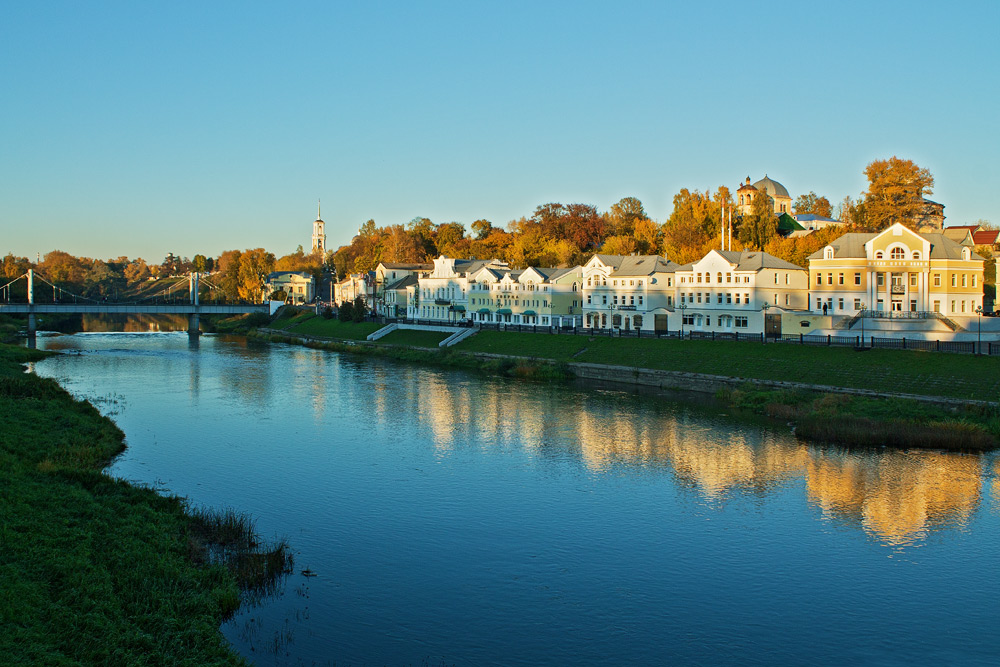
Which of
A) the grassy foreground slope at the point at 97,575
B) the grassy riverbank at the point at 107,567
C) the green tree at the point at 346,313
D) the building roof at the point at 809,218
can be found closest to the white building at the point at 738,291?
the green tree at the point at 346,313

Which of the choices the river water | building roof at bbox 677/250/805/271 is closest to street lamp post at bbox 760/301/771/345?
building roof at bbox 677/250/805/271

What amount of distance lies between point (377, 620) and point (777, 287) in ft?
147

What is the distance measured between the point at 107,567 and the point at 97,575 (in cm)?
76

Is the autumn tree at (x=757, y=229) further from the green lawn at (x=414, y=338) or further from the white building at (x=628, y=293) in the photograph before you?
the green lawn at (x=414, y=338)

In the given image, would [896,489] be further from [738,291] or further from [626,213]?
[626,213]

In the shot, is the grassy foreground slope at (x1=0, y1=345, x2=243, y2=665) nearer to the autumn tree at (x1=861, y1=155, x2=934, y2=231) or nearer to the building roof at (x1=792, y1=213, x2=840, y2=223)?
the autumn tree at (x1=861, y1=155, x2=934, y2=231)

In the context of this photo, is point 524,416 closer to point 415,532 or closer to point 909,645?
point 415,532

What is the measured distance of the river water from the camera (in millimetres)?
14297

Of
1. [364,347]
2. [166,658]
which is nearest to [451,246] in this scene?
[364,347]

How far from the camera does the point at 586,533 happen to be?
Result: 64.7 feet

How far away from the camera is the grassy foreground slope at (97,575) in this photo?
11922mm

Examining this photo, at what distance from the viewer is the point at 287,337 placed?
82.8 meters

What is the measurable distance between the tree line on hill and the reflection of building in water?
40.0m

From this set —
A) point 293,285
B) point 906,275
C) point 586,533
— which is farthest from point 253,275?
point 586,533
